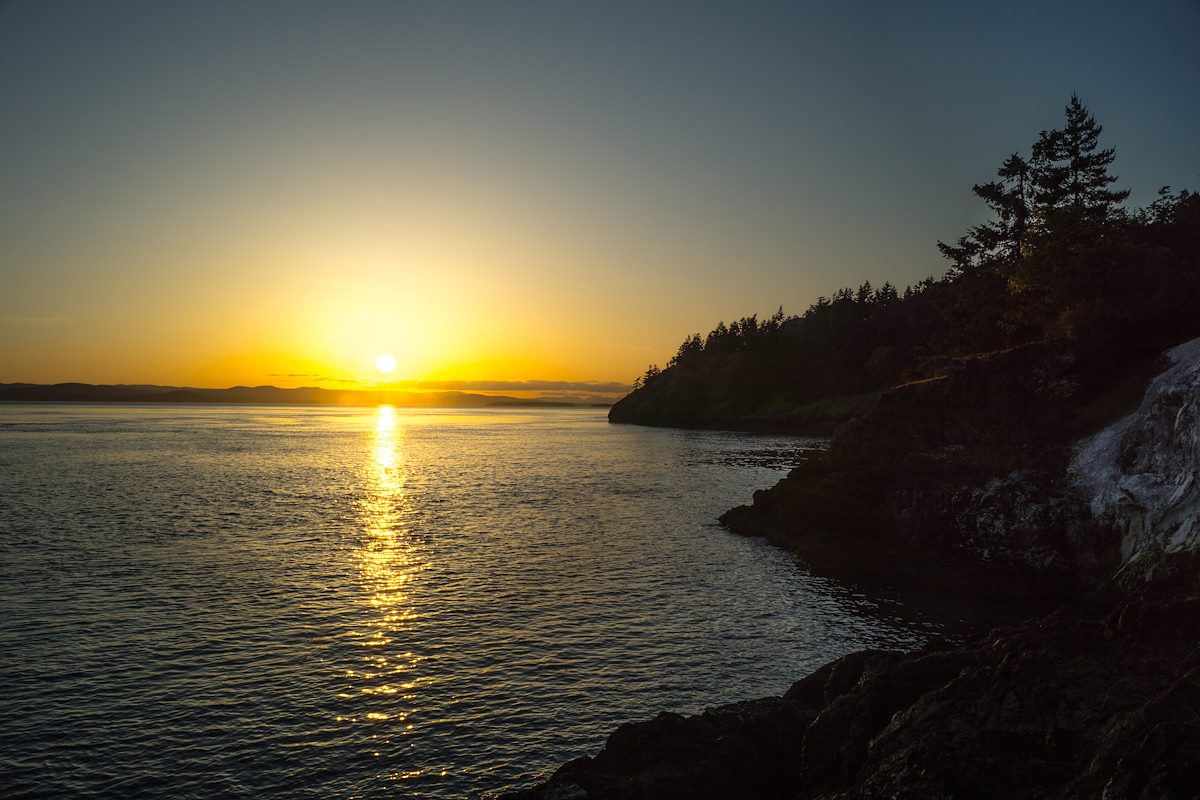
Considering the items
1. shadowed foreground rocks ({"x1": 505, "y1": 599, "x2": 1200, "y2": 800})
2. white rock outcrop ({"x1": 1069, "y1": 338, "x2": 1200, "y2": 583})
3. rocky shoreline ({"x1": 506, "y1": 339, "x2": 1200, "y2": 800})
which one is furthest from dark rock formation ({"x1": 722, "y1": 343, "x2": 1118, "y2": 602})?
shadowed foreground rocks ({"x1": 505, "y1": 599, "x2": 1200, "y2": 800})

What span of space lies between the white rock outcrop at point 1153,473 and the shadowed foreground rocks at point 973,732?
40.6 feet

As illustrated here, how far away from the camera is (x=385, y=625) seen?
79.9 feet

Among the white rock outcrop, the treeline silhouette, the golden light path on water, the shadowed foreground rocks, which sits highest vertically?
the treeline silhouette

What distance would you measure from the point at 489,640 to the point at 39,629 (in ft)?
49.1

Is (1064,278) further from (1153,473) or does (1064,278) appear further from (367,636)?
(367,636)

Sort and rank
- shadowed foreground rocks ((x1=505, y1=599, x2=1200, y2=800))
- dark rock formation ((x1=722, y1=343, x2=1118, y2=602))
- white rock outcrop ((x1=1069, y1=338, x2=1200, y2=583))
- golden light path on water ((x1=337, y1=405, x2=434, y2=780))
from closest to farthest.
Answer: shadowed foreground rocks ((x1=505, y1=599, x2=1200, y2=800))
golden light path on water ((x1=337, y1=405, x2=434, y2=780))
white rock outcrop ((x1=1069, y1=338, x2=1200, y2=583))
dark rock formation ((x1=722, y1=343, x2=1118, y2=602))

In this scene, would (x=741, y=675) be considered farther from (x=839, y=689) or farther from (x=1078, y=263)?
(x=1078, y=263)

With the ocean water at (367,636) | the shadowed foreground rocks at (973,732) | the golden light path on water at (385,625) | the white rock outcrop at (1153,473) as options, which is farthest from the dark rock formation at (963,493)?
the golden light path on water at (385,625)

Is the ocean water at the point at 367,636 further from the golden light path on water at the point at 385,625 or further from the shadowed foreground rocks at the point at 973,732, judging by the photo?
the shadowed foreground rocks at the point at 973,732

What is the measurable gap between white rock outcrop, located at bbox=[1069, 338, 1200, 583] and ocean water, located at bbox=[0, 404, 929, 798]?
8.60 meters

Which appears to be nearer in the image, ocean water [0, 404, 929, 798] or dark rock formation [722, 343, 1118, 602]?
ocean water [0, 404, 929, 798]

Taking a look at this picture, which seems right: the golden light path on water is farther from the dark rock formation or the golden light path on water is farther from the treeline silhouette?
the treeline silhouette

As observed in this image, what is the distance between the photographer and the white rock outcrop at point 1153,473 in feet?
74.5

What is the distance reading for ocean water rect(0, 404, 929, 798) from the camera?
50.3 ft
